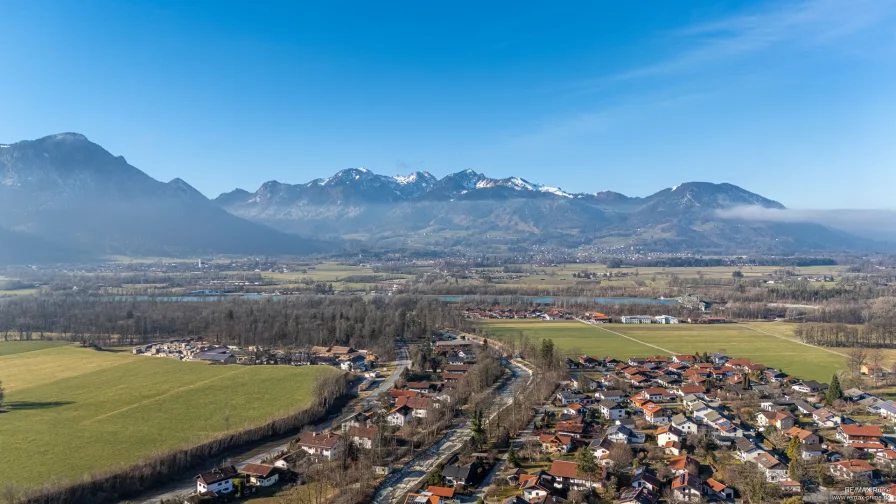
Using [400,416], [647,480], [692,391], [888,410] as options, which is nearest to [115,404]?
[400,416]

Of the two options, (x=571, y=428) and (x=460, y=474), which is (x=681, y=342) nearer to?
(x=571, y=428)

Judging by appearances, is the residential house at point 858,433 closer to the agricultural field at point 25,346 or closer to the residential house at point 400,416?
the residential house at point 400,416

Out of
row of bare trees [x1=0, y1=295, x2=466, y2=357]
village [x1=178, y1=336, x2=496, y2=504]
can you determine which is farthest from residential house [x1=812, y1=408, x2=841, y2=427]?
row of bare trees [x1=0, y1=295, x2=466, y2=357]

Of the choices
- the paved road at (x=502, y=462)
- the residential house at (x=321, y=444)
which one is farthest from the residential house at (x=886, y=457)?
the residential house at (x=321, y=444)

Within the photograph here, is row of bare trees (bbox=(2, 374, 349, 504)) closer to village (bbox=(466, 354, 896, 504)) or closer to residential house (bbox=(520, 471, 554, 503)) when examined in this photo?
village (bbox=(466, 354, 896, 504))

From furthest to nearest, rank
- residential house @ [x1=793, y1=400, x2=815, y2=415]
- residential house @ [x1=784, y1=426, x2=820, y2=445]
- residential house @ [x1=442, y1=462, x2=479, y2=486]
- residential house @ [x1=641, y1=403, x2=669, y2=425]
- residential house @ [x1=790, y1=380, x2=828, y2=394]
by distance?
1. residential house @ [x1=790, y1=380, x2=828, y2=394]
2. residential house @ [x1=793, y1=400, x2=815, y2=415]
3. residential house @ [x1=641, y1=403, x2=669, y2=425]
4. residential house @ [x1=784, y1=426, x2=820, y2=445]
5. residential house @ [x1=442, y1=462, x2=479, y2=486]

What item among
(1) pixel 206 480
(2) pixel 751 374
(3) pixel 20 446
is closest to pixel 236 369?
(3) pixel 20 446
